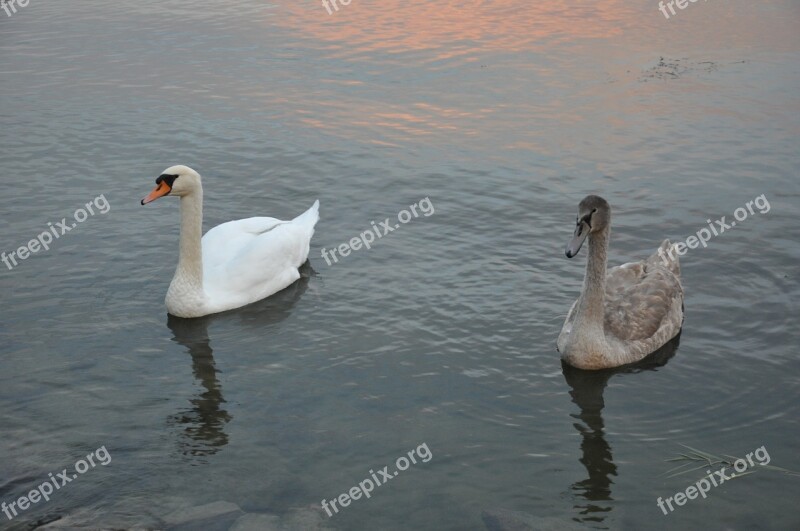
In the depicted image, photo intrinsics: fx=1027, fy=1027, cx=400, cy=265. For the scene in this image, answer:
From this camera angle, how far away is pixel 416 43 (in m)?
19.8

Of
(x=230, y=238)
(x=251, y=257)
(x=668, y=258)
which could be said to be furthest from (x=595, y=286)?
(x=230, y=238)

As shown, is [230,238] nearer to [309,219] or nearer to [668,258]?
[309,219]

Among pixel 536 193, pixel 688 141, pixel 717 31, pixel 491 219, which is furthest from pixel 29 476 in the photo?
pixel 717 31

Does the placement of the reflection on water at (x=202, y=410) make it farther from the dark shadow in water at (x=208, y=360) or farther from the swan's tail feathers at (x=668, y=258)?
the swan's tail feathers at (x=668, y=258)

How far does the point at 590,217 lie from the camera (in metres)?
8.83

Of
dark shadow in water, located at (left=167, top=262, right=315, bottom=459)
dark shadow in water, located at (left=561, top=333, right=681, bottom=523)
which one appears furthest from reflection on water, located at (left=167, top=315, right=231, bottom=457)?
dark shadow in water, located at (left=561, top=333, right=681, bottom=523)

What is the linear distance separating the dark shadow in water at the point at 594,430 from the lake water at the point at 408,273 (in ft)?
0.08

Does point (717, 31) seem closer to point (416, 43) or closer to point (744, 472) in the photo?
point (416, 43)

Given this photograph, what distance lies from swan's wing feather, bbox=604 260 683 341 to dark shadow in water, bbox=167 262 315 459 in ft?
10.7

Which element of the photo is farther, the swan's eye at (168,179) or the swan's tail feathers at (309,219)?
the swan's tail feathers at (309,219)

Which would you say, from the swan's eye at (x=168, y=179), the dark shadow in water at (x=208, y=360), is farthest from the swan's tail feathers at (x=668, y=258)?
the swan's eye at (x=168, y=179)

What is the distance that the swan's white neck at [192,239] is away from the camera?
1030 cm

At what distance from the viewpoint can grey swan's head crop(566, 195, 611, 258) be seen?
8.70 m

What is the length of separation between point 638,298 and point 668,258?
75 cm
